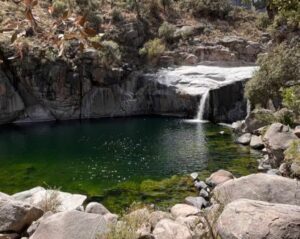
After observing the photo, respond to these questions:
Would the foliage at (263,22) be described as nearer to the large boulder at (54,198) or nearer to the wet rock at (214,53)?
the wet rock at (214,53)

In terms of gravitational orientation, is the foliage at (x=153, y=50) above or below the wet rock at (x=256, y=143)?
above

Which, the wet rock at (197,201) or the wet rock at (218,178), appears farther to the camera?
the wet rock at (218,178)

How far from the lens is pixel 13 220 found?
455 inches

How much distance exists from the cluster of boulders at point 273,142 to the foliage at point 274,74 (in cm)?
211

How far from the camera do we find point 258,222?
26.3 ft

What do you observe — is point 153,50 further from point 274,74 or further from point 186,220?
point 186,220

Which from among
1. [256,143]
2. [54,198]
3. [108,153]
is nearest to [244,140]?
[256,143]

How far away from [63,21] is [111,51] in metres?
42.8

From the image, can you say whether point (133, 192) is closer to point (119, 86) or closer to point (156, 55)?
point (119, 86)

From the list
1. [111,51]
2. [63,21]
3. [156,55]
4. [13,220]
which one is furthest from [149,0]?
[63,21]

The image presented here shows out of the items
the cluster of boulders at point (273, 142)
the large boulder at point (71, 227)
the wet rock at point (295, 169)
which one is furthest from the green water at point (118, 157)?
the large boulder at point (71, 227)

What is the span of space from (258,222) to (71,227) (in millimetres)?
4464

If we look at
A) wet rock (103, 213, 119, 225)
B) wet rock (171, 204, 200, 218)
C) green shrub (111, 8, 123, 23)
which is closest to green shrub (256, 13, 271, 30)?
green shrub (111, 8, 123, 23)

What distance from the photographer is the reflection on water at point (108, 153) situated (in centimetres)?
2161
